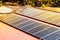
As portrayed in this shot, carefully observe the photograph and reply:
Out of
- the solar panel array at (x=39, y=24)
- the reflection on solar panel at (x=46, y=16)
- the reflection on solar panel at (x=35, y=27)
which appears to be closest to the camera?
the reflection on solar panel at (x=35, y=27)

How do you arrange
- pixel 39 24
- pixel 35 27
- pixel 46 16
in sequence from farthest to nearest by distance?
pixel 46 16 → pixel 39 24 → pixel 35 27

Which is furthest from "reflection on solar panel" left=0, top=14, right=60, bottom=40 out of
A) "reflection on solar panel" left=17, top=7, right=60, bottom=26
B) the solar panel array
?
"reflection on solar panel" left=17, top=7, right=60, bottom=26

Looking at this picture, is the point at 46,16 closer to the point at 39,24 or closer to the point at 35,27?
the point at 39,24

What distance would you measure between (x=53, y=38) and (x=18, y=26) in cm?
383

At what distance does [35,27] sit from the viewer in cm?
1291

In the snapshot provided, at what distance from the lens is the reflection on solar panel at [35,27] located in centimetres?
1118

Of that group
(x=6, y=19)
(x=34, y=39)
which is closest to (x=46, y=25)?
(x=34, y=39)

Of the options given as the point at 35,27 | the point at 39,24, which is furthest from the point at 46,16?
the point at 35,27

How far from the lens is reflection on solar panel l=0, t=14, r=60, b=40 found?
11.2 metres

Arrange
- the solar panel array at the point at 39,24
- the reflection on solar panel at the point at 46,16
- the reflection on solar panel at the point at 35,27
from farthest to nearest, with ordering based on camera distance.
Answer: the reflection on solar panel at the point at 46,16, the solar panel array at the point at 39,24, the reflection on solar panel at the point at 35,27

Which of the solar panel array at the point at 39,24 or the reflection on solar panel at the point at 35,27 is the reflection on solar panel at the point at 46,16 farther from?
the reflection on solar panel at the point at 35,27

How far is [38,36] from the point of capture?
445 inches

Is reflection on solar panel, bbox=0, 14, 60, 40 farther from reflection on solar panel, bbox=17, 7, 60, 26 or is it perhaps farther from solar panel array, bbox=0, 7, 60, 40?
reflection on solar panel, bbox=17, 7, 60, 26

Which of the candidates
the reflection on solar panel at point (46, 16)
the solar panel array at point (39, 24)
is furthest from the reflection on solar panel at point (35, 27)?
the reflection on solar panel at point (46, 16)
